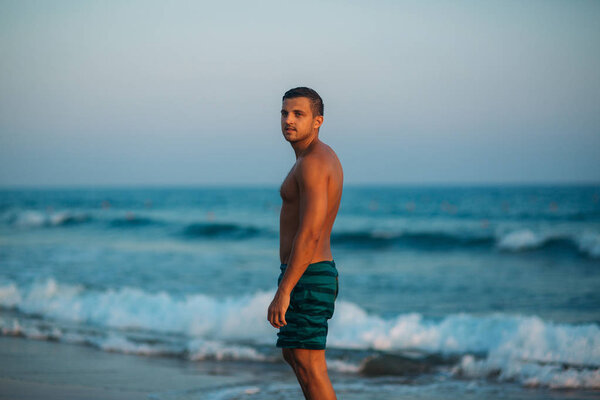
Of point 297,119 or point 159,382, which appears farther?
point 159,382

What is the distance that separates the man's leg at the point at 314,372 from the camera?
114 inches

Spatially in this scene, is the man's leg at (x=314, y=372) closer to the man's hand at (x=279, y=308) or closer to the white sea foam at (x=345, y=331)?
the man's hand at (x=279, y=308)

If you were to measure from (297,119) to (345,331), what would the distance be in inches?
195

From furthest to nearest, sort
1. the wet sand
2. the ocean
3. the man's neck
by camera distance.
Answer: the ocean → the wet sand → the man's neck

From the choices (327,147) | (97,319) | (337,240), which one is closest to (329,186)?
(327,147)

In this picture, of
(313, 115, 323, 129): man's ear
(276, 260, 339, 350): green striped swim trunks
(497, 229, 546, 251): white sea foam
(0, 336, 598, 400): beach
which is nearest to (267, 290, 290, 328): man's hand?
(276, 260, 339, 350): green striped swim trunks

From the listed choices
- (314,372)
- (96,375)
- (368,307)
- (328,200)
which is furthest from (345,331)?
(328,200)

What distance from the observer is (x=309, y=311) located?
9.45 feet

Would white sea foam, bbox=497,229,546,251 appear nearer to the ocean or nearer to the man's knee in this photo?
the ocean

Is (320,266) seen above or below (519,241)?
above

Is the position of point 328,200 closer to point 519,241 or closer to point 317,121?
point 317,121

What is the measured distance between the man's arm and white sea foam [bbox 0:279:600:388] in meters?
3.41

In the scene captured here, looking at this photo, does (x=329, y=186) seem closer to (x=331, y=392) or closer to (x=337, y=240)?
(x=331, y=392)

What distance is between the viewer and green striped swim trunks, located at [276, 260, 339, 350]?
2.86 m
